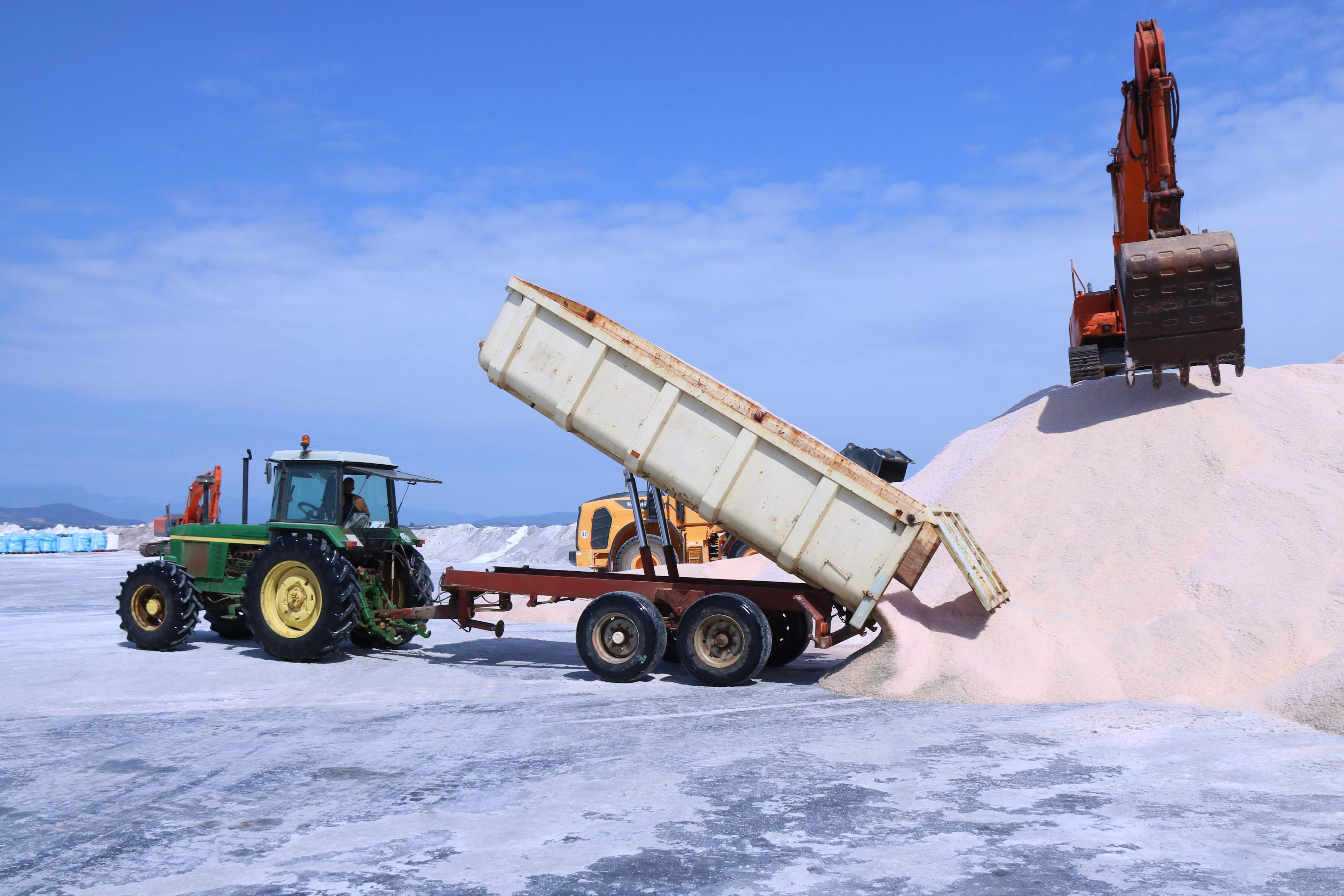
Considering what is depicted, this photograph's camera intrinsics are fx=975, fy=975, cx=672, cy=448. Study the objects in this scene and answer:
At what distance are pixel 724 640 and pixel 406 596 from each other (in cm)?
480

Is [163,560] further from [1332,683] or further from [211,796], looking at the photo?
[1332,683]

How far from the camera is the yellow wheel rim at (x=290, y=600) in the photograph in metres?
11.2

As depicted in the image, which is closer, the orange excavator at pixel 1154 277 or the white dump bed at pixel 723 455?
the white dump bed at pixel 723 455

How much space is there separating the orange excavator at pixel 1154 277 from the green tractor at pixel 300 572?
392 inches

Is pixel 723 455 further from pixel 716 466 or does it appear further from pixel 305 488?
pixel 305 488

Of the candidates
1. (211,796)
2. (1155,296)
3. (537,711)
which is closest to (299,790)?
(211,796)

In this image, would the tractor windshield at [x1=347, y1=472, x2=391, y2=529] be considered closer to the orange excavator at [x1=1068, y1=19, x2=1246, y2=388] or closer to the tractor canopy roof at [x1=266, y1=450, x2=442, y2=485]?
the tractor canopy roof at [x1=266, y1=450, x2=442, y2=485]

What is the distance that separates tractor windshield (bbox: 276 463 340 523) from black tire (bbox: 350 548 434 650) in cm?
132

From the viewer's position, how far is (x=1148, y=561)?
11039 millimetres

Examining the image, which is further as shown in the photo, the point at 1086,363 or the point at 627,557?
the point at 627,557

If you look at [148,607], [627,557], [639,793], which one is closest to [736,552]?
[627,557]

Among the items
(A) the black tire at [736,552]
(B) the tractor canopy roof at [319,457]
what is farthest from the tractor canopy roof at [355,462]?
(A) the black tire at [736,552]

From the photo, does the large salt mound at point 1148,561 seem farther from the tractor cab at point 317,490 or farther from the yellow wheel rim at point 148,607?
the yellow wheel rim at point 148,607

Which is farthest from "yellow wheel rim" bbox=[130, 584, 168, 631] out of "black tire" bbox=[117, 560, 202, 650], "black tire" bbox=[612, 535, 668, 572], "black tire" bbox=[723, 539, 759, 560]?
"black tire" bbox=[723, 539, 759, 560]
